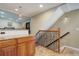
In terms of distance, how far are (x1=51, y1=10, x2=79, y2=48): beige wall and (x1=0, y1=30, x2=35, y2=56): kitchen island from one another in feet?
2.51

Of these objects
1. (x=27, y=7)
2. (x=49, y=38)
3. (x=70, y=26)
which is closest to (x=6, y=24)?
(x=27, y=7)

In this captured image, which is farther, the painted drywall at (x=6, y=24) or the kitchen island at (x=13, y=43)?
the kitchen island at (x=13, y=43)

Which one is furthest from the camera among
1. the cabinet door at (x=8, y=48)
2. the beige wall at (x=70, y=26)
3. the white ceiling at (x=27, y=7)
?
the beige wall at (x=70, y=26)

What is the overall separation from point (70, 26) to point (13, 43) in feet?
4.64

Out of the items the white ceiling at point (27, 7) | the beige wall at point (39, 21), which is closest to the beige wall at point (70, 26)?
the beige wall at point (39, 21)

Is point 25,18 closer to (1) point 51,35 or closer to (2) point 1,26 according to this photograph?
(2) point 1,26

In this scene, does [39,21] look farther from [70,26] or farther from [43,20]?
[70,26]

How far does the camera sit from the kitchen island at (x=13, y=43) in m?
2.53

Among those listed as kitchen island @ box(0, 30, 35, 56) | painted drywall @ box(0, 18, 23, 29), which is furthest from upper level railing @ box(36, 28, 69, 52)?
painted drywall @ box(0, 18, 23, 29)

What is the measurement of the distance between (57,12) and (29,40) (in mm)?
1307

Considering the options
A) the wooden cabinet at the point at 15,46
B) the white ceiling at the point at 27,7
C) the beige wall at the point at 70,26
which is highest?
the white ceiling at the point at 27,7

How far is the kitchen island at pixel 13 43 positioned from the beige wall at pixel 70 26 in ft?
2.51

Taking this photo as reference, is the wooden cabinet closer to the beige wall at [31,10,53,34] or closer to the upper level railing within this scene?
the upper level railing

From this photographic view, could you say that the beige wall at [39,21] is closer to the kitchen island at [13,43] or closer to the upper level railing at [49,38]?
the upper level railing at [49,38]
